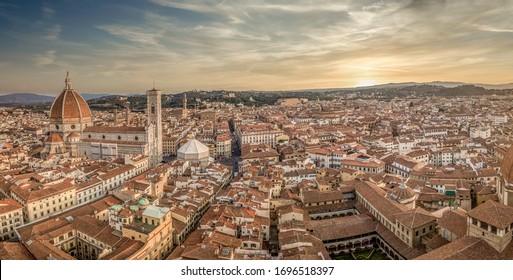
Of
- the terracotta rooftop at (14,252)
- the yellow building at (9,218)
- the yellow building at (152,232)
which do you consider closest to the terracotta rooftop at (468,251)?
the yellow building at (152,232)

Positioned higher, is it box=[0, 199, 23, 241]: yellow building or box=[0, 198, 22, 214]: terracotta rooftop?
box=[0, 198, 22, 214]: terracotta rooftop

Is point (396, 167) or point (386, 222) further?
point (396, 167)

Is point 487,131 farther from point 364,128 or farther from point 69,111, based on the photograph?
point 69,111

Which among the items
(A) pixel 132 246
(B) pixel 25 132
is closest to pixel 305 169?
(A) pixel 132 246

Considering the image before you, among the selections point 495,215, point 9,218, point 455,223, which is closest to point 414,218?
point 455,223

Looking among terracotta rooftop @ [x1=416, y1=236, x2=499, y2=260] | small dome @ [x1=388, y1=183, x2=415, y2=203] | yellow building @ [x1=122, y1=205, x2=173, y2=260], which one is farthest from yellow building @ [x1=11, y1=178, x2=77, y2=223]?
terracotta rooftop @ [x1=416, y1=236, x2=499, y2=260]

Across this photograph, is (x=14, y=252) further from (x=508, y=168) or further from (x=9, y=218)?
(x=508, y=168)

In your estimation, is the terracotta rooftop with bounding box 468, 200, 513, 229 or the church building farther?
the church building

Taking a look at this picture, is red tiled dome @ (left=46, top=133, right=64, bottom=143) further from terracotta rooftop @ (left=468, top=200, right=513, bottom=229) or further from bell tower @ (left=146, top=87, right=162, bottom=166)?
terracotta rooftop @ (left=468, top=200, right=513, bottom=229)

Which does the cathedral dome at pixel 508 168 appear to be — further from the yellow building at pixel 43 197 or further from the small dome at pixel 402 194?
the yellow building at pixel 43 197

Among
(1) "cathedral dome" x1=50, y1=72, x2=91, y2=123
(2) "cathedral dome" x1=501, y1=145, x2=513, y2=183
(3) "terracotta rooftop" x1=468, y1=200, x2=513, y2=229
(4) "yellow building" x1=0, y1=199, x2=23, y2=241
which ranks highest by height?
(1) "cathedral dome" x1=50, y1=72, x2=91, y2=123

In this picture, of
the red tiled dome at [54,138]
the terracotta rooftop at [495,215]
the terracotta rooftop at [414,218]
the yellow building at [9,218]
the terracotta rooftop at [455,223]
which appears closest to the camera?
the terracotta rooftop at [495,215]
